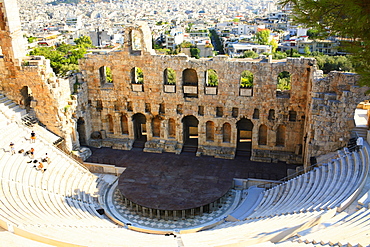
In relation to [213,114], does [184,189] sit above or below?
below

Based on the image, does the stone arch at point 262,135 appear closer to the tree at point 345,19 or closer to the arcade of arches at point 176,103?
the arcade of arches at point 176,103

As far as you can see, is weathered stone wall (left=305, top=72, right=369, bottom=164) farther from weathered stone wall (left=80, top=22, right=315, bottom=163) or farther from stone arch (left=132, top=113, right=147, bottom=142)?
stone arch (left=132, top=113, right=147, bottom=142)

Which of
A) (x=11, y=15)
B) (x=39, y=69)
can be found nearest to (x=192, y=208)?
(x=39, y=69)

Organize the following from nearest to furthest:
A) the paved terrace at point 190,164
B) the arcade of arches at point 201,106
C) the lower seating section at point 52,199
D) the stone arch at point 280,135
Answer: the lower seating section at point 52,199 < the paved terrace at point 190,164 < the arcade of arches at point 201,106 < the stone arch at point 280,135

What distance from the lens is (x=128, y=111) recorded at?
91.2ft

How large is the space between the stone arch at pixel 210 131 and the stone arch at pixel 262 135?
341 cm

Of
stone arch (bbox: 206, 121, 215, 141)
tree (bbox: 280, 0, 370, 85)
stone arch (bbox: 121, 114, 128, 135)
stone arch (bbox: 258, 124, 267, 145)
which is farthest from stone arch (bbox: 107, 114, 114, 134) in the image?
tree (bbox: 280, 0, 370, 85)

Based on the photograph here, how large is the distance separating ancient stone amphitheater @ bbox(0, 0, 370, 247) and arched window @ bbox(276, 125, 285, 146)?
3.0 inches

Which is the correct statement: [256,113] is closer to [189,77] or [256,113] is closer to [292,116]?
[292,116]

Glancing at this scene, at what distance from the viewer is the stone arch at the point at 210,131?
27.1m

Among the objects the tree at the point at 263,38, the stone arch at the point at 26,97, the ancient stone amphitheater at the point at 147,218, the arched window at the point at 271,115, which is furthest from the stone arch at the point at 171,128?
the tree at the point at 263,38

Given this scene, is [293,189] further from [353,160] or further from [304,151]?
[304,151]

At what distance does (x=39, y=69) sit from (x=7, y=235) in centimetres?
1454

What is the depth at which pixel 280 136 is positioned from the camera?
26219mm
